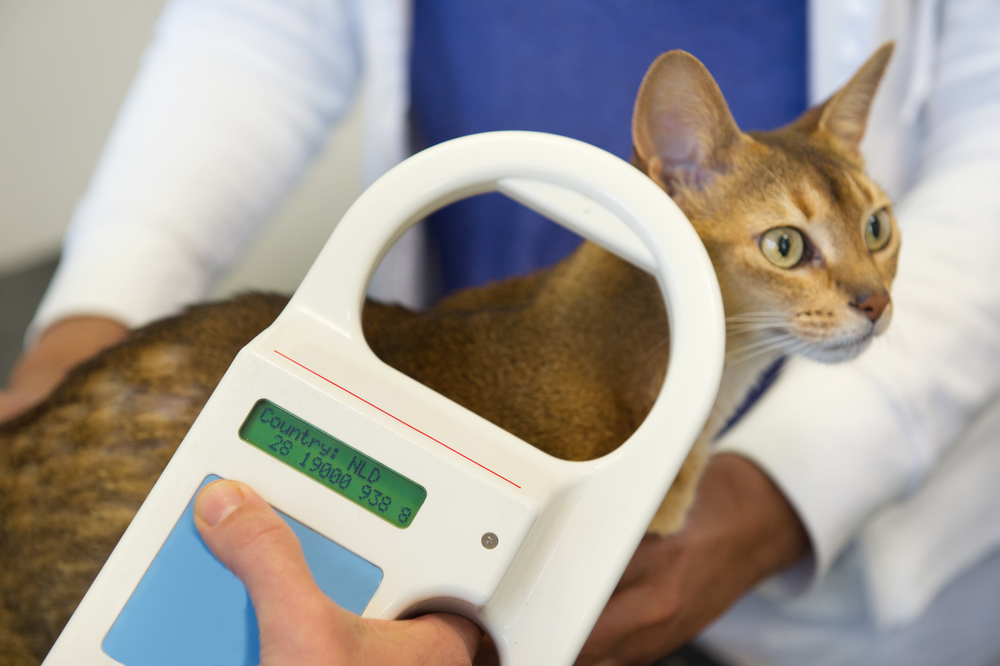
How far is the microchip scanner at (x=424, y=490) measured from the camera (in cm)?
34

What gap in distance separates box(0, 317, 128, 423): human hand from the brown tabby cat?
5.4 inches

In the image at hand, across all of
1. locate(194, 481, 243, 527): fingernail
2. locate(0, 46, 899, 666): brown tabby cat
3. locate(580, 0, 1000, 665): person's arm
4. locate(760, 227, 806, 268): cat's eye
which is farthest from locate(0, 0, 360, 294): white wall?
locate(580, 0, 1000, 665): person's arm

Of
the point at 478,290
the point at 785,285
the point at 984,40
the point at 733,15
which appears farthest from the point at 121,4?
the point at 984,40

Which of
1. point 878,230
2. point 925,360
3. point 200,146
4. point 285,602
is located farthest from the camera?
point 200,146

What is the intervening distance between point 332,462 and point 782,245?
0.31 metres

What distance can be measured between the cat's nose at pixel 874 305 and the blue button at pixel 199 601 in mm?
353

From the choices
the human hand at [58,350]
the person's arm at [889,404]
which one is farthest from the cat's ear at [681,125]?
the human hand at [58,350]

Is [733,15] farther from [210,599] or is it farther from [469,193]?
[210,599]

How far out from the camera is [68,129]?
69 centimetres

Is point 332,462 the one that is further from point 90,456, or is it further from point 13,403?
point 13,403

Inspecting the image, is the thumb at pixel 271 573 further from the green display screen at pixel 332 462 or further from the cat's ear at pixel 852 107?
the cat's ear at pixel 852 107

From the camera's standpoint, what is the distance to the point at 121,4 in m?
0.70

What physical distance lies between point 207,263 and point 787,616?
0.94 metres

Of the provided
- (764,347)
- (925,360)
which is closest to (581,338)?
(764,347)
